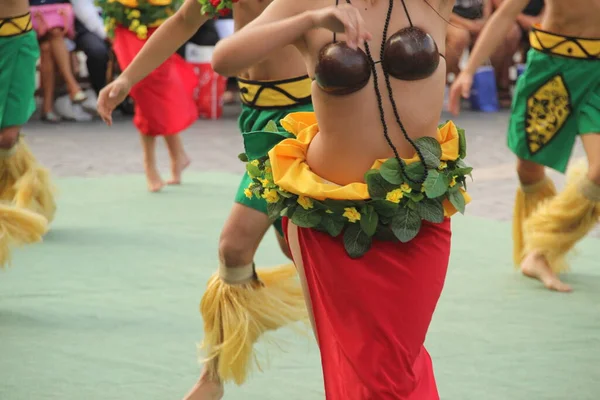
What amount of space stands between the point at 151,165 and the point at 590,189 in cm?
342

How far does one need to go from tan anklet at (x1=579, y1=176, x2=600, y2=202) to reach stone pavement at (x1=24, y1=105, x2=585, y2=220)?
1.70 m

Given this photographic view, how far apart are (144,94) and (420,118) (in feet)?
16.0

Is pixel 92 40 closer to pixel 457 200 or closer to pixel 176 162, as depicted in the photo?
pixel 176 162

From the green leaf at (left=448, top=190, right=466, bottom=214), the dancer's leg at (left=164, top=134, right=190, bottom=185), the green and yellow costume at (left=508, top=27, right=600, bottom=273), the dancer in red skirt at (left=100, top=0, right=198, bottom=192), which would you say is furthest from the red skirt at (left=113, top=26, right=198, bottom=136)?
the green leaf at (left=448, top=190, right=466, bottom=214)

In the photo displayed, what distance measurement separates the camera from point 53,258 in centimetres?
541

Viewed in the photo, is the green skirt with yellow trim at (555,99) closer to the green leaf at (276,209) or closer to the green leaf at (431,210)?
the green leaf at (431,210)

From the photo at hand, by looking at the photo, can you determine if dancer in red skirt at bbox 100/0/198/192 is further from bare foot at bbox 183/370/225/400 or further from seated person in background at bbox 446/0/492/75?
bare foot at bbox 183/370/225/400

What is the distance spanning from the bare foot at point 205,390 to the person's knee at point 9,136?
2.24 metres

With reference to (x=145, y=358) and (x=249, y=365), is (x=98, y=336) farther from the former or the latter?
(x=249, y=365)

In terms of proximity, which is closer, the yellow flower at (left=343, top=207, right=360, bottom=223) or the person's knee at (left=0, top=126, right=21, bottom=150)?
the yellow flower at (left=343, top=207, right=360, bottom=223)

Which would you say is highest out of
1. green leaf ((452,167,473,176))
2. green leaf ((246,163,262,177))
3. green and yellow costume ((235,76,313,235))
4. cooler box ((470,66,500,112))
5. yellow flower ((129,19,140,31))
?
green leaf ((452,167,473,176))

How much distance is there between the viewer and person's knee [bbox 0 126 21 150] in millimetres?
5109

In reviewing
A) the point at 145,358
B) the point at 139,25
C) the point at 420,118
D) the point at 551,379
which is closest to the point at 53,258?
the point at 145,358

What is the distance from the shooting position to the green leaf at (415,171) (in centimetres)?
250
